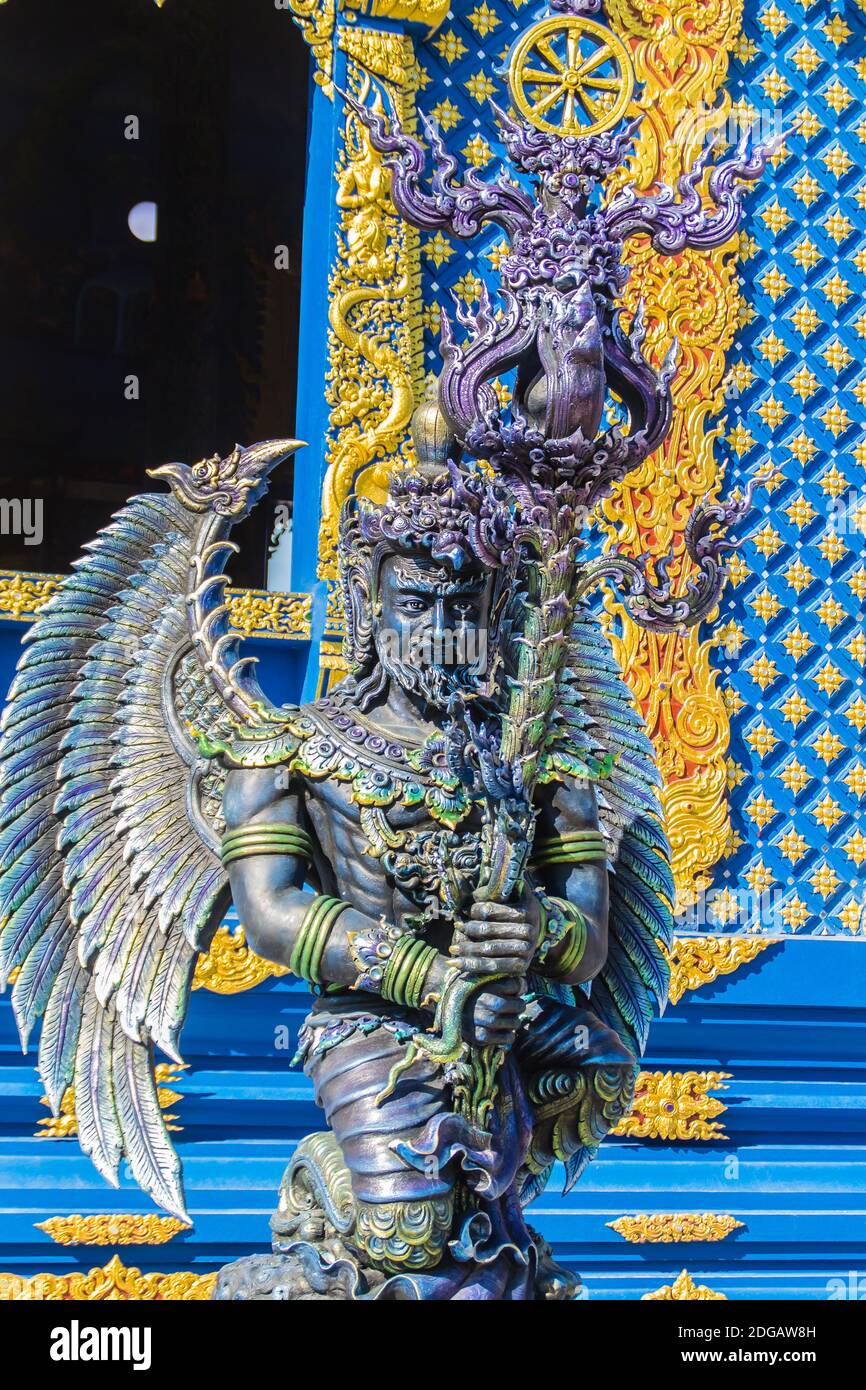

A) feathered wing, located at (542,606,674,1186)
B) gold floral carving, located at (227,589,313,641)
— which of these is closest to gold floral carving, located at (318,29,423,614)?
gold floral carving, located at (227,589,313,641)

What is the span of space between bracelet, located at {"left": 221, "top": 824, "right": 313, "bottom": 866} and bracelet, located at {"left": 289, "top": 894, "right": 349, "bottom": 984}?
14 cm

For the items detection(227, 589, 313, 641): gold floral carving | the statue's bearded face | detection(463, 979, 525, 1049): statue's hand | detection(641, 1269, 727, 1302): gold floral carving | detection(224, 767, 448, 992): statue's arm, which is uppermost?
detection(227, 589, 313, 641): gold floral carving

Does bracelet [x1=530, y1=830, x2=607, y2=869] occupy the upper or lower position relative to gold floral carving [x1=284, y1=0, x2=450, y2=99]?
lower

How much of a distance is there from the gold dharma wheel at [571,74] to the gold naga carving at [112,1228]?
3.73 meters

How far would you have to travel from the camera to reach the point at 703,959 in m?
5.53

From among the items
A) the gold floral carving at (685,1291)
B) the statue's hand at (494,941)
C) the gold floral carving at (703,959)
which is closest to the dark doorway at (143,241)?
the gold floral carving at (703,959)

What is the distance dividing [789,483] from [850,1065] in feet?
6.64

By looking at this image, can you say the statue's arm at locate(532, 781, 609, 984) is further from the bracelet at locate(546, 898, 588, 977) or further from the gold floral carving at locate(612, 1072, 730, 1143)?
the gold floral carving at locate(612, 1072, 730, 1143)

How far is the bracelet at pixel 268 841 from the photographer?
3375 mm

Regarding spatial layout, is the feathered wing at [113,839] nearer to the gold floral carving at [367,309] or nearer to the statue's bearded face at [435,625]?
the statue's bearded face at [435,625]

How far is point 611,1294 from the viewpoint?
528 cm

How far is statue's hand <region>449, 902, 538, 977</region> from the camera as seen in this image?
3.04 metres

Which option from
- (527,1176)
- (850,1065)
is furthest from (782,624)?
(527,1176)
